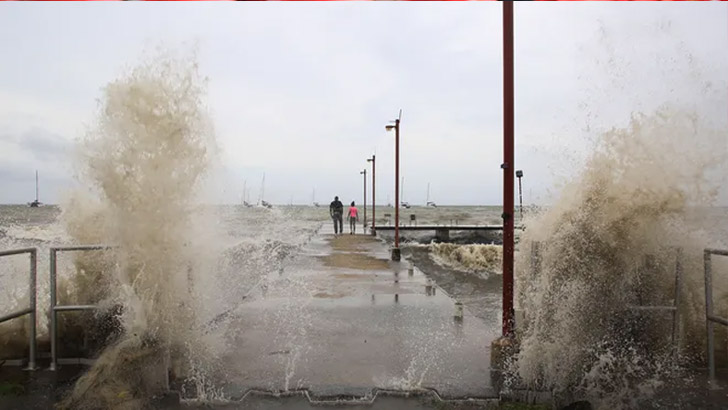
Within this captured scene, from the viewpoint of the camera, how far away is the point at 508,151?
5.47m

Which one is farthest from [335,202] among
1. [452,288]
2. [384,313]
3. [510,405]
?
[510,405]

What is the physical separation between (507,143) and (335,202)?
2470cm

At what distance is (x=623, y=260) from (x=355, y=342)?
3.19 meters

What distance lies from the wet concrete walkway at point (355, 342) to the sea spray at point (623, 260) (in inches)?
29.5

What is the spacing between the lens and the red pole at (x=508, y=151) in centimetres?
546

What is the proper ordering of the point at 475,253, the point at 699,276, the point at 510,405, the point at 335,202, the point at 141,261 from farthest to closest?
the point at 335,202 → the point at 475,253 → the point at 699,276 → the point at 141,261 → the point at 510,405

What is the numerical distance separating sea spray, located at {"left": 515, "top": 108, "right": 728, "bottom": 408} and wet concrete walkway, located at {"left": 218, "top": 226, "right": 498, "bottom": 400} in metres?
0.75

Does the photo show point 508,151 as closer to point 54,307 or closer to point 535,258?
point 535,258

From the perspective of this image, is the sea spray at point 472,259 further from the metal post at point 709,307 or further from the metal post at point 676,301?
the metal post at point 709,307

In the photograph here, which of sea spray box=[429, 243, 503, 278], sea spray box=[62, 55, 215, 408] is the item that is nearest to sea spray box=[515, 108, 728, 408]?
sea spray box=[62, 55, 215, 408]

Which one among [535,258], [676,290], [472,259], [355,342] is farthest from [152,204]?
[472,259]

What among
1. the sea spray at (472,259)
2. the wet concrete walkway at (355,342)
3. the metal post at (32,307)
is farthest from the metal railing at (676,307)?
the sea spray at (472,259)

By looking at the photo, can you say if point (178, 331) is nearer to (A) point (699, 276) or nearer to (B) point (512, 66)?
(B) point (512, 66)

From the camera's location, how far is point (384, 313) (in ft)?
27.1
